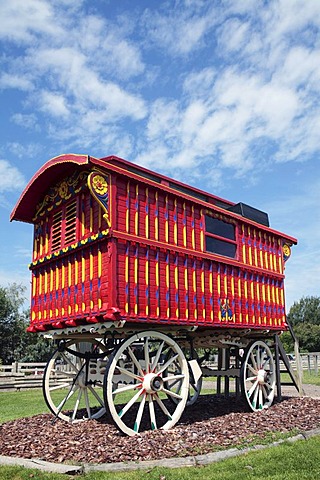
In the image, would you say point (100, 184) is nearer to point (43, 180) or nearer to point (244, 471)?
point (43, 180)

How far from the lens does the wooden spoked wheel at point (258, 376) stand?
1044cm

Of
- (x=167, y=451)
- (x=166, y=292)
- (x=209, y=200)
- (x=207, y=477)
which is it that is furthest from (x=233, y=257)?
(x=207, y=477)

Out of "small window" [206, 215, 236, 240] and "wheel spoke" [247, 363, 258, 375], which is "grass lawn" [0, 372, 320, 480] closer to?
"wheel spoke" [247, 363, 258, 375]

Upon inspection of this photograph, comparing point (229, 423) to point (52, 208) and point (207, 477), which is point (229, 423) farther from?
point (52, 208)

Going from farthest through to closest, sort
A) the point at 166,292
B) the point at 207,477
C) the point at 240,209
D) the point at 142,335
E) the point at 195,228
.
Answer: the point at 240,209 → the point at 195,228 → the point at 166,292 → the point at 142,335 → the point at 207,477

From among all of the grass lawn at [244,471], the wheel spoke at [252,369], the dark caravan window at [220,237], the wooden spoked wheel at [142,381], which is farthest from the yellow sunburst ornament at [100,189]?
the wheel spoke at [252,369]

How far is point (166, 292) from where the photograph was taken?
8.78 metres

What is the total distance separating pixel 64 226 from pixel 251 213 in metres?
4.95

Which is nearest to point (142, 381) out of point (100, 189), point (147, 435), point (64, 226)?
point (147, 435)

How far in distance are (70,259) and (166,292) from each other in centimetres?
192

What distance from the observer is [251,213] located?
1212 centimetres

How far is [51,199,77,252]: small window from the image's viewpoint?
9273mm

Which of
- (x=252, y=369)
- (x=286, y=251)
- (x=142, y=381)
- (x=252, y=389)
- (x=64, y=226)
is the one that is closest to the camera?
(x=142, y=381)

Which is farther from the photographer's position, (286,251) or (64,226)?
(286,251)
